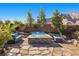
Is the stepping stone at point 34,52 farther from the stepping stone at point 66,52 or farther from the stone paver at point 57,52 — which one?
the stepping stone at point 66,52

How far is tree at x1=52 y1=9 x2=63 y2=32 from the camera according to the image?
2.99 meters

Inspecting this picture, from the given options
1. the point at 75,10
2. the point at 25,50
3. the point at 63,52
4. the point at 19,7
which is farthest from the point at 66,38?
the point at 19,7

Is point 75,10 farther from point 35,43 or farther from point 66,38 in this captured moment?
point 35,43

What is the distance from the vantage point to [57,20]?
2.98 meters

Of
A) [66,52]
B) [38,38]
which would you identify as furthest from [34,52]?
[66,52]

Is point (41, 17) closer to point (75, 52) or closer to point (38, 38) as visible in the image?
point (38, 38)

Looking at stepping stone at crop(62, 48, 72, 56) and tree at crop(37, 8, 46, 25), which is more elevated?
tree at crop(37, 8, 46, 25)

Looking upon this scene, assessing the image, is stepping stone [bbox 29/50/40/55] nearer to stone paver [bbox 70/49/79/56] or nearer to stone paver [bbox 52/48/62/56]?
stone paver [bbox 52/48/62/56]

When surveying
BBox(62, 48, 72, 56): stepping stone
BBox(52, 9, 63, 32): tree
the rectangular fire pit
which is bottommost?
BBox(62, 48, 72, 56): stepping stone

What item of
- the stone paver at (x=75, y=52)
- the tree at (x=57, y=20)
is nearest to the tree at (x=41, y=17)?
the tree at (x=57, y=20)

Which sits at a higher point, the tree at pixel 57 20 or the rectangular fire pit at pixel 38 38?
the tree at pixel 57 20

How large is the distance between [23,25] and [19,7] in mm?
282

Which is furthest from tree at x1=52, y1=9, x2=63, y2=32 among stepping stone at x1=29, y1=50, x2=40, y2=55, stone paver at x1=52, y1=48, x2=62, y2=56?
stepping stone at x1=29, y1=50, x2=40, y2=55

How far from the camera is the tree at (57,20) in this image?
9.80ft
